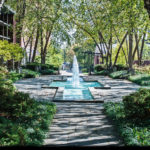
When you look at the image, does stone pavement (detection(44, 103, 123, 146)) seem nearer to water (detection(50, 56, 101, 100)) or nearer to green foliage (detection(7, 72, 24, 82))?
water (detection(50, 56, 101, 100))

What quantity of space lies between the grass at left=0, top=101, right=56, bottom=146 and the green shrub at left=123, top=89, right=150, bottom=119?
2037 mm

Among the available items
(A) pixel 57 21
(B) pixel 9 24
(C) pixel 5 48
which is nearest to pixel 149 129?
(C) pixel 5 48

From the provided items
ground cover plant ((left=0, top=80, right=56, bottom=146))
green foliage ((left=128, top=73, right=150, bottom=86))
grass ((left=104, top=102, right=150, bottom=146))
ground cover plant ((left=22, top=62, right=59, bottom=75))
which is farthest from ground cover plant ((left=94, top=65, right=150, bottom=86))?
ground cover plant ((left=0, top=80, right=56, bottom=146))

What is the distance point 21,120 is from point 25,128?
575 millimetres

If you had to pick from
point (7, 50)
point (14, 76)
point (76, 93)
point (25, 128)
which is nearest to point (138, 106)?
point (25, 128)

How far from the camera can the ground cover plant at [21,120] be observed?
13.0 feet

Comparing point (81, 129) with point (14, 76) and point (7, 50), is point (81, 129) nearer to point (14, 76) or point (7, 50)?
point (14, 76)

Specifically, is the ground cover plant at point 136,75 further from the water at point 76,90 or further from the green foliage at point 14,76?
the green foliage at point 14,76

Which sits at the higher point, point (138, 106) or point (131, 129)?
point (138, 106)

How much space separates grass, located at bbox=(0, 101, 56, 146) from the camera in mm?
3854

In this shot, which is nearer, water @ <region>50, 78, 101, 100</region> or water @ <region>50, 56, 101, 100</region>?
water @ <region>50, 78, 101, 100</region>

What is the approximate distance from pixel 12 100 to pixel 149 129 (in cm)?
323

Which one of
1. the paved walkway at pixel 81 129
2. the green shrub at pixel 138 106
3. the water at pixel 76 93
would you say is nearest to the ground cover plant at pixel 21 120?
the paved walkway at pixel 81 129

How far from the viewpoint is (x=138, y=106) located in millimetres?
5422
